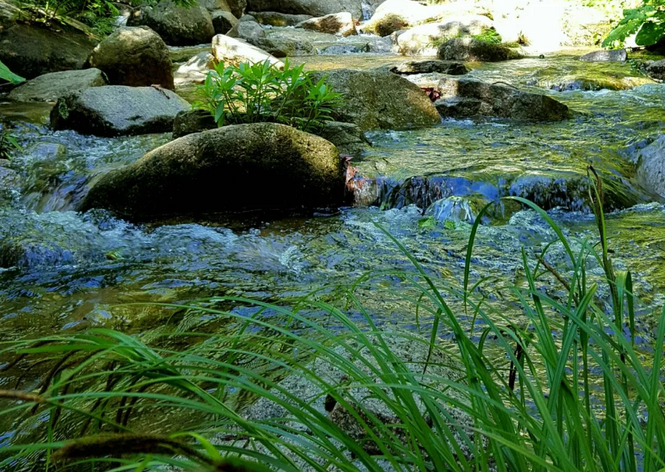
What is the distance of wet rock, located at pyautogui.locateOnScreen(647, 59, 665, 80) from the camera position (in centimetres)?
1124

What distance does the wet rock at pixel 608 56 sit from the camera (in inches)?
516

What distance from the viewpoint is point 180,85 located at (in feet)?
35.6

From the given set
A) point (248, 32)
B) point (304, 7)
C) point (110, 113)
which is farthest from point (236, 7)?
point (110, 113)

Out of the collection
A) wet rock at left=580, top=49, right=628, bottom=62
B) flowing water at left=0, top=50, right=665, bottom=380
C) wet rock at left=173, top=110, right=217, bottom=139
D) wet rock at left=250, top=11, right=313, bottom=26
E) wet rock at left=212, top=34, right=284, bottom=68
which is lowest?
flowing water at left=0, top=50, right=665, bottom=380

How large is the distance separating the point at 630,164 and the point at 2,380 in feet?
→ 19.4

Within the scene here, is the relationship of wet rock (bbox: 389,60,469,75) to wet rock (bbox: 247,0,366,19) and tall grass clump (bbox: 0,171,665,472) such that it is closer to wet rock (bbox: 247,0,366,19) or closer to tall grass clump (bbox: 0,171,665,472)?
tall grass clump (bbox: 0,171,665,472)

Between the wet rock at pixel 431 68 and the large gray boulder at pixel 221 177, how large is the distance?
687cm

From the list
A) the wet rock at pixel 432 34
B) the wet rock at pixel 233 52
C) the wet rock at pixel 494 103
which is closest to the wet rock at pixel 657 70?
the wet rock at pixel 494 103

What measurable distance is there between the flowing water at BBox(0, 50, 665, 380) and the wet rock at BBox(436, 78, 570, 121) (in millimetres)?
618

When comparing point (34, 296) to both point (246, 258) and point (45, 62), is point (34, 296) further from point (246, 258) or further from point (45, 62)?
point (45, 62)

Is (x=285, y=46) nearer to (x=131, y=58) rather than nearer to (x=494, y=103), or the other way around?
(x=131, y=58)

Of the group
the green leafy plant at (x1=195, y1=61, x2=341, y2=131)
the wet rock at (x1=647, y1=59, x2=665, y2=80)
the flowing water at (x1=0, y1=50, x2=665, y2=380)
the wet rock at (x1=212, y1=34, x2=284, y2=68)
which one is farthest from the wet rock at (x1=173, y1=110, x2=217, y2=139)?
the wet rock at (x1=647, y1=59, x2=665, y2=80)

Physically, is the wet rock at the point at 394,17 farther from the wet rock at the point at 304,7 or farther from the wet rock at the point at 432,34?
the wet rock at the point at 304,7

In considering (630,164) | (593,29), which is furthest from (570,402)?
(593,29)
